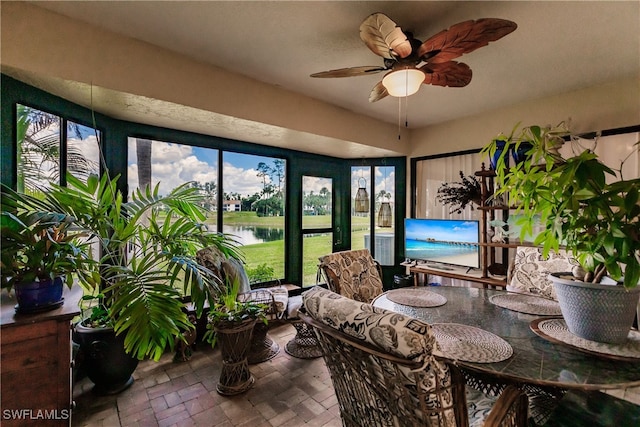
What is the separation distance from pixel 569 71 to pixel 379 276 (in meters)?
2.48

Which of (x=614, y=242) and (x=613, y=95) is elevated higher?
(x=613, y=95)

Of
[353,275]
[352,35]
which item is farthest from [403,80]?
[353,275]

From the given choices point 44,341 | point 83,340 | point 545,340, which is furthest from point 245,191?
point 545,340

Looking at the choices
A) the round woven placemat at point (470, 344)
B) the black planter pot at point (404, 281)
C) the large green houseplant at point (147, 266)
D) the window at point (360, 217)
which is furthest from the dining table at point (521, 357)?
the window at point (360, 217)

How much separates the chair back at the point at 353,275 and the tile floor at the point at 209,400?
76 cm

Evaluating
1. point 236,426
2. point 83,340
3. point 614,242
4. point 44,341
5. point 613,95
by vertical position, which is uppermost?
point 613,95

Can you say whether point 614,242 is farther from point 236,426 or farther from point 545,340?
point 236,426

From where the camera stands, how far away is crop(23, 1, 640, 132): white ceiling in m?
1.68

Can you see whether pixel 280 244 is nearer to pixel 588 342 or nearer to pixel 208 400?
pixel 208 400

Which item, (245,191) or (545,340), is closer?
(545,340)

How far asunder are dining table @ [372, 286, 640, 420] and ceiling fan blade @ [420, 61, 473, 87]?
1.52m

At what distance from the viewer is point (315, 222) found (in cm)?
430

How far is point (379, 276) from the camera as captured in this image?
2.65m

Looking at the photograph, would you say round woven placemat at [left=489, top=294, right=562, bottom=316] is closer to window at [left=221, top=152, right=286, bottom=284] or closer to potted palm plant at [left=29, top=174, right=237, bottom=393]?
potted palm plant at [left=29, top=174, right=237, bottom=393]
